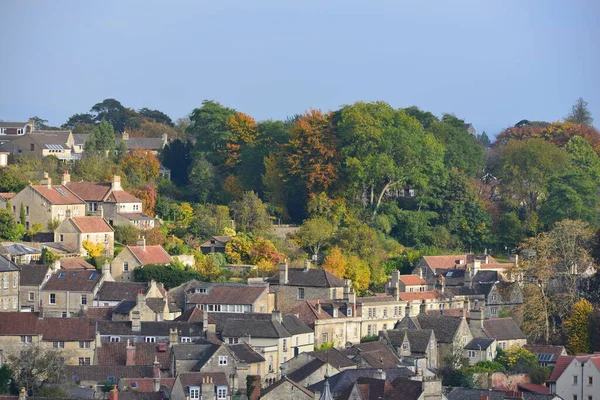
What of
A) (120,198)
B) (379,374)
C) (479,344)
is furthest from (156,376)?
(120,198)

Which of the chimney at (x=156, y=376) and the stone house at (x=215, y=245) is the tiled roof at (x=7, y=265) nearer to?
the chimney at (x=156, y=376)

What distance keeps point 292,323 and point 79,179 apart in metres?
A: 25.2

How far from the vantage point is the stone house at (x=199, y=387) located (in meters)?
61.8

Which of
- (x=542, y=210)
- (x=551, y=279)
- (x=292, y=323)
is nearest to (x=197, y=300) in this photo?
(x=292, y=323)

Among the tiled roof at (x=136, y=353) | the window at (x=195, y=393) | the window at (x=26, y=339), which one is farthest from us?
the window at (x=26, y=339)

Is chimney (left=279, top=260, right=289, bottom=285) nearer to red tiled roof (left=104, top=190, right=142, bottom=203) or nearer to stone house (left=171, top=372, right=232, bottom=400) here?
red tiled roof (left=104, top=190, right=142, bottom=203)

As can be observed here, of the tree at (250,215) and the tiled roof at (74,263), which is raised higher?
the tree at (250,215)

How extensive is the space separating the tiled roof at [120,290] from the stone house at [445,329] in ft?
40.9

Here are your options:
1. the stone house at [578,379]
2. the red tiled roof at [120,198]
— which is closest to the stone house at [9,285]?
the red tiled roof at [120,198]

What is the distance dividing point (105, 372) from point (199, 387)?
5903 millimetres

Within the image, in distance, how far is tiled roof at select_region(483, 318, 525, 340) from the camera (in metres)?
78.8

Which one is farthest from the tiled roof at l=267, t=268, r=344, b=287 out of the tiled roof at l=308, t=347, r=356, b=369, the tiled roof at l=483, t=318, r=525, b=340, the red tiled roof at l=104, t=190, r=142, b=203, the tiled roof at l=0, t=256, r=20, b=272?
the tiled roof at l=0, t=256, r=20, b=272

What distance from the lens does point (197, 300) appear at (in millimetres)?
79438

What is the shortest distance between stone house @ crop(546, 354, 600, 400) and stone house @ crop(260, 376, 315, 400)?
40.2ft
